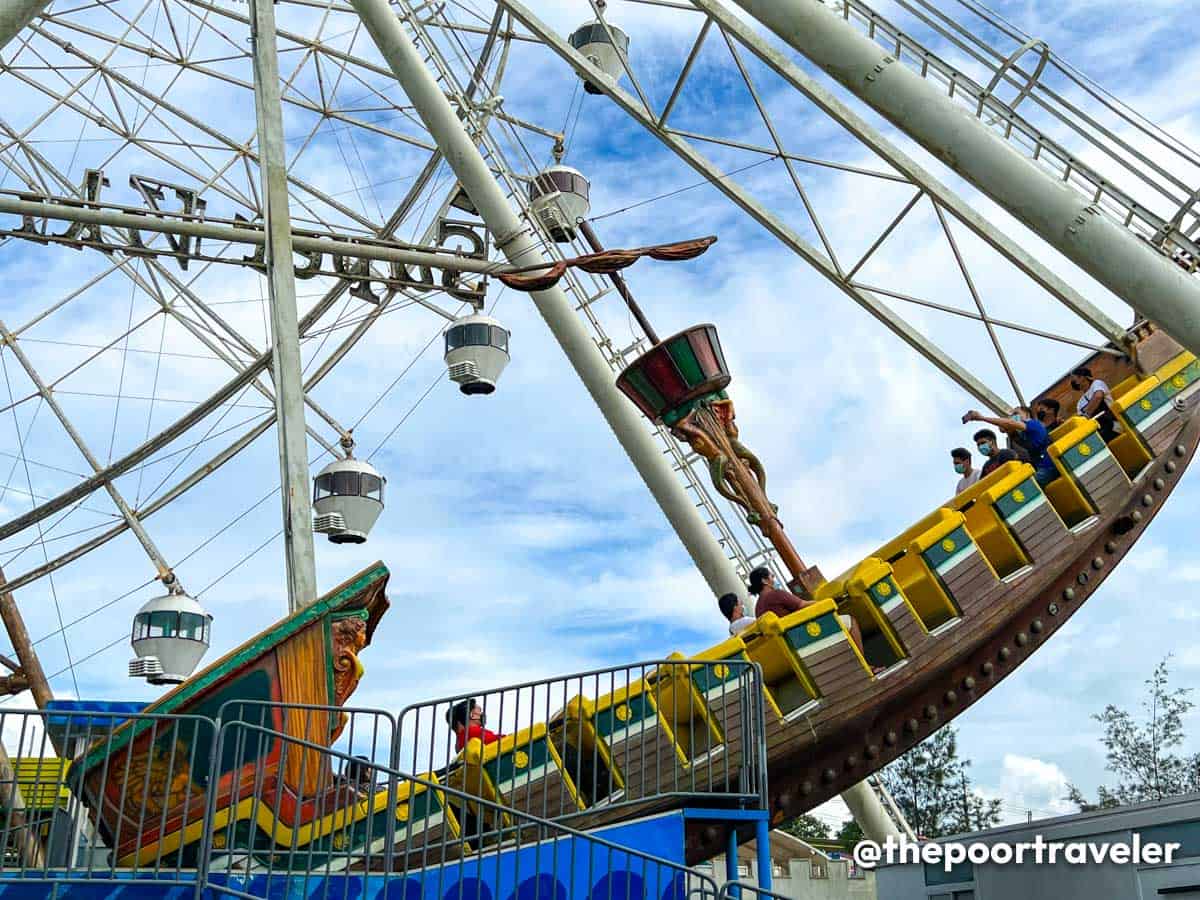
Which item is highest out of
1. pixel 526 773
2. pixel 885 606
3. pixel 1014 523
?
pixel 1014 523

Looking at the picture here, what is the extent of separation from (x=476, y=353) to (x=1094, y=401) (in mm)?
6360

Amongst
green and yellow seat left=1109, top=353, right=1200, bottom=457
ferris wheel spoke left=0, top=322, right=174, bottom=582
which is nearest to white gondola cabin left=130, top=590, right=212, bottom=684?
ferris wheel spoke left=0, top=322, right=174, bottom=582

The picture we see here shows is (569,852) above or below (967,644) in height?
below

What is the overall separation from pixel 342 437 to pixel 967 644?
8.49 metres

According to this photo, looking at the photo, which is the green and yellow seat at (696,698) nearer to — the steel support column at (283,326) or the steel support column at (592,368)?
the steel support column at (283,326)

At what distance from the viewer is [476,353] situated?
48.0ft

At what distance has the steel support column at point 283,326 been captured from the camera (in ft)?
36.7

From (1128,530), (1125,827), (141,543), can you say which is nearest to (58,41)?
(141,543)

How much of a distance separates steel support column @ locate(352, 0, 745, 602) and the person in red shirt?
4372 millimetres

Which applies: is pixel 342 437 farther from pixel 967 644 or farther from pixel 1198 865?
pixel 1198 865

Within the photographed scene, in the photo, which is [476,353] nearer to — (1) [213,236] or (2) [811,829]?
(1) [213,236]

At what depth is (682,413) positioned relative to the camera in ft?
38.8

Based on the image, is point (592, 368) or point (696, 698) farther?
point (592, 368)

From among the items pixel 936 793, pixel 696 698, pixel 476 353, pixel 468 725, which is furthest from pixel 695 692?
pixel 936 793
